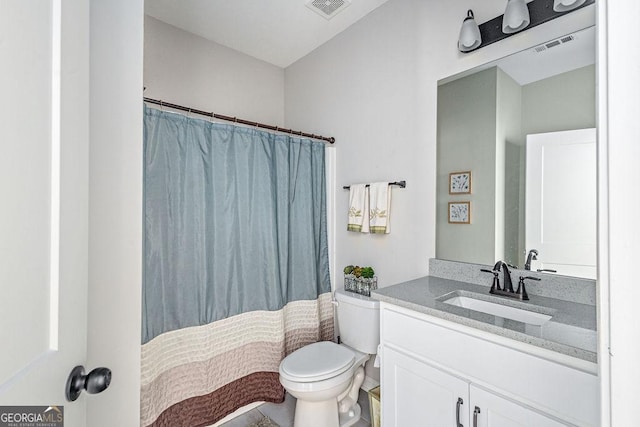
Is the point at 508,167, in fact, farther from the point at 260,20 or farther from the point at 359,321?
the point at 260,20

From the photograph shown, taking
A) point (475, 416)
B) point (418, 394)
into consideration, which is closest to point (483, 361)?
point (475, 416)

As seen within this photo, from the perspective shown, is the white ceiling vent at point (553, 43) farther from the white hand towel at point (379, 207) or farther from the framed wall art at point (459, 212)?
the white hand towel at point (379, 207)

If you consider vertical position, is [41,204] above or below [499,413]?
above

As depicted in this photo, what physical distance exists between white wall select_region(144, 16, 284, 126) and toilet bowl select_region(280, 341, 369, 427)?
202 cm

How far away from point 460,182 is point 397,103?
0.68 metres

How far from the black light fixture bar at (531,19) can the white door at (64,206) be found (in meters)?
1.59

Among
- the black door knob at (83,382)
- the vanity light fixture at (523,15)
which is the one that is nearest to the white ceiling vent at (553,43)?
the vanity light fixture at (523,15)

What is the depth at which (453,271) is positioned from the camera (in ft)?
5.47

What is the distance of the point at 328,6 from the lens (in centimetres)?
204

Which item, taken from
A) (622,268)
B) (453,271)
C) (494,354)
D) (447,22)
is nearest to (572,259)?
(453,271)

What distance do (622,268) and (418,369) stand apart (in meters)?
1.09

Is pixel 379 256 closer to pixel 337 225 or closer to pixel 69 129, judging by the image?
pixel 337 225

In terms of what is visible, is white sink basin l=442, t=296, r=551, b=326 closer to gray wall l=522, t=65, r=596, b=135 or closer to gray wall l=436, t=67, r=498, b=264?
gray wall l=436, t=67, r=498, b=264

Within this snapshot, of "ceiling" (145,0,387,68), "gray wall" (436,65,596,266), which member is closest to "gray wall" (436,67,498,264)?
"gray wall" (436,65,596,266)
